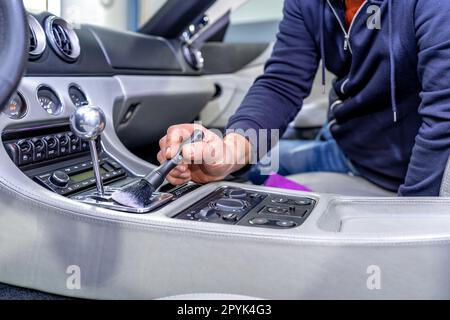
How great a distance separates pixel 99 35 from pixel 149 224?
664 millimetres

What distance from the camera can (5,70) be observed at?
45cm

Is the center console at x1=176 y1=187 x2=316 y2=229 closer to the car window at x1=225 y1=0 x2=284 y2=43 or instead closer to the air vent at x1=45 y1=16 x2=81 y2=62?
the air vent at x1=45 y1=16 x2=81 y2=62

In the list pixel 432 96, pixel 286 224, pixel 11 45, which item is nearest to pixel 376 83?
pixel 432 96

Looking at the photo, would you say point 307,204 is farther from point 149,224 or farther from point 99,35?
point 99,35

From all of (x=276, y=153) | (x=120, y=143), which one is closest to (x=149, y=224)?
Answer: (x=120, y=143)

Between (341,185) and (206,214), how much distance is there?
0.45m

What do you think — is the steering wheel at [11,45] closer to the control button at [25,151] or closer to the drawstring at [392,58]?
the control button at [25,151]

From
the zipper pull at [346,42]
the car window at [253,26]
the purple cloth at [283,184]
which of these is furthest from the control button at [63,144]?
the car window at [253,26]

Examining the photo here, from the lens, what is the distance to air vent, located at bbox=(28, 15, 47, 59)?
866mm

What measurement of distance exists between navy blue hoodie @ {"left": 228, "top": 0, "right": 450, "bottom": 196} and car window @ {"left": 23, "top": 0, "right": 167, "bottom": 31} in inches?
14.1

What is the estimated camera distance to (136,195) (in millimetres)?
673

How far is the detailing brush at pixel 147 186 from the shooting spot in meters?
0.66

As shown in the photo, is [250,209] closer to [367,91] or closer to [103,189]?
[103,189]

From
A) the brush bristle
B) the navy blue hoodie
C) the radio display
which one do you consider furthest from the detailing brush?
the navy blue hoodie
